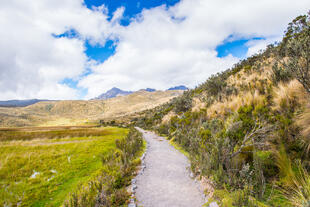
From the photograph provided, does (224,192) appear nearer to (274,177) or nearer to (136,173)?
(274,177)

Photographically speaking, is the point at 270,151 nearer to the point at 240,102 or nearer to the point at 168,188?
the point at 240,102

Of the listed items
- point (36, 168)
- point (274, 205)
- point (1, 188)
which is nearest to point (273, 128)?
point (274, 205)

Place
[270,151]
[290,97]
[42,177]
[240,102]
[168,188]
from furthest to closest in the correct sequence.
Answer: [42,177] < [240,102] < [168,188] < [290,97] < [270,151]

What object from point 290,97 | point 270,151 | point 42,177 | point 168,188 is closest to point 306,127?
point 270,151

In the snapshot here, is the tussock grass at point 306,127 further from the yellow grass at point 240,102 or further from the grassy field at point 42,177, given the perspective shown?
the grassy field at point 42,177

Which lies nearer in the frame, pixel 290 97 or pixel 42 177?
pixel 290 97

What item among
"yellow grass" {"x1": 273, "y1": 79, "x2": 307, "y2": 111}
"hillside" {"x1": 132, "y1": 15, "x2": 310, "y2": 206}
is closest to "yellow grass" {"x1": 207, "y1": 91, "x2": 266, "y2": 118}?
"hillside" {"x1": 132, "y1": 15, "x2": 310, "y2": 206}

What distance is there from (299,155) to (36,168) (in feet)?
37.7

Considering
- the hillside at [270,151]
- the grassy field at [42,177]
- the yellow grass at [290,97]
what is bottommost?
the grassy field at [42,177]

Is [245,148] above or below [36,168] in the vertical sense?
above

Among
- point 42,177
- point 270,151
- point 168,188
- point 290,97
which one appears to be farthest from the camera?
point 42,177

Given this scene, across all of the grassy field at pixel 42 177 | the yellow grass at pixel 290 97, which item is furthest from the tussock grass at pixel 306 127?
the grassy field at pixel 42 177

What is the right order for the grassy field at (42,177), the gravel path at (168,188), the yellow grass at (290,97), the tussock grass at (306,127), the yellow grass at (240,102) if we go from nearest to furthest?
the tussock grass at (306,127) < the yellow grass at (290,97) < the gravel path at (168,188) < the grassy field at (42,177) < the yellow grass at (240,102)

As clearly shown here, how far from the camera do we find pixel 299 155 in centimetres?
331
